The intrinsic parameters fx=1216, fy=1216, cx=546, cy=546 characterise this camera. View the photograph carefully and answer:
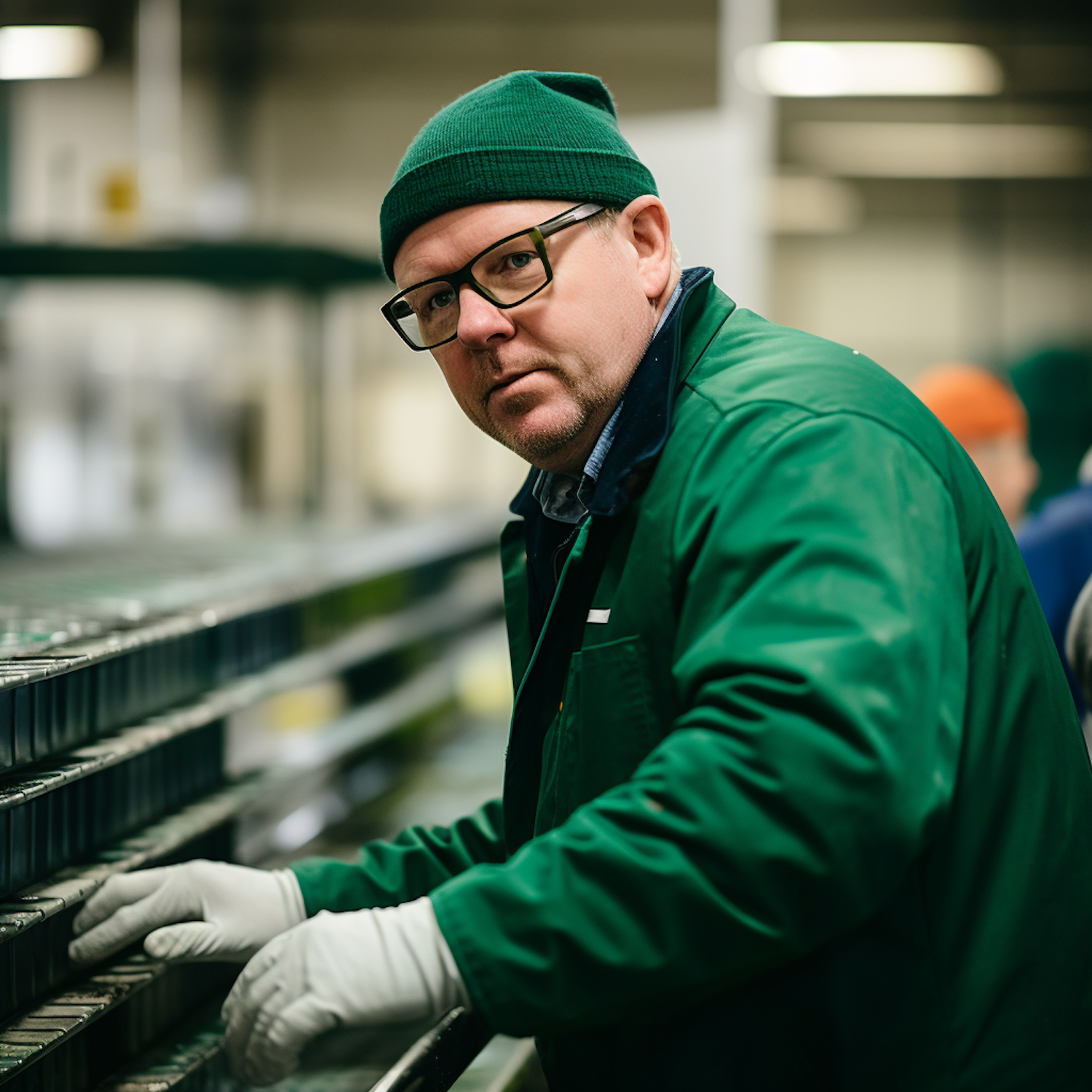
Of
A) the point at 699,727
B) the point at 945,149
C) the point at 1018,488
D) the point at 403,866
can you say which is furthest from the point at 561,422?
the point at 945,149

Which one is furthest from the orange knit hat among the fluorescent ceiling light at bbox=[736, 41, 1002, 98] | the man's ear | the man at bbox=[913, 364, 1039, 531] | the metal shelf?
the fluorescent ceiling light at bbox=[736, 41, 1002, 98]

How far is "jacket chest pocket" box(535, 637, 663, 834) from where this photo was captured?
1.06 metres

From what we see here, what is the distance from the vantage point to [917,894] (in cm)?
101

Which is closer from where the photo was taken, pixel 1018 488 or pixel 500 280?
pixel 500 280

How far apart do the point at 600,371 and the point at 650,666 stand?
33 cm

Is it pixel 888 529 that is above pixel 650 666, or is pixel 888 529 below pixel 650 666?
above

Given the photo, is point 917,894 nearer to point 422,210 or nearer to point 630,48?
point 422,210

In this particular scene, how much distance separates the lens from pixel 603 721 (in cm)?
108

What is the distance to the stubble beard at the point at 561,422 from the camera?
1231 millimetres

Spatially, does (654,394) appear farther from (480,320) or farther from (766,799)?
(766,799)

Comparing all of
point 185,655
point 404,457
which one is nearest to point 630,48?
point 404,457

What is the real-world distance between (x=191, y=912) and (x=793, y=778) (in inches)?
31.4

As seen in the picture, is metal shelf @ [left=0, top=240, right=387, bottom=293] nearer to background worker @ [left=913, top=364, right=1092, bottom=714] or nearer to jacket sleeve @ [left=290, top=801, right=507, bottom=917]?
background worker @ [left=913, top=364, right=1092, bottom=714]

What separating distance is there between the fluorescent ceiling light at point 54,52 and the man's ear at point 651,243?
23.0 ft
